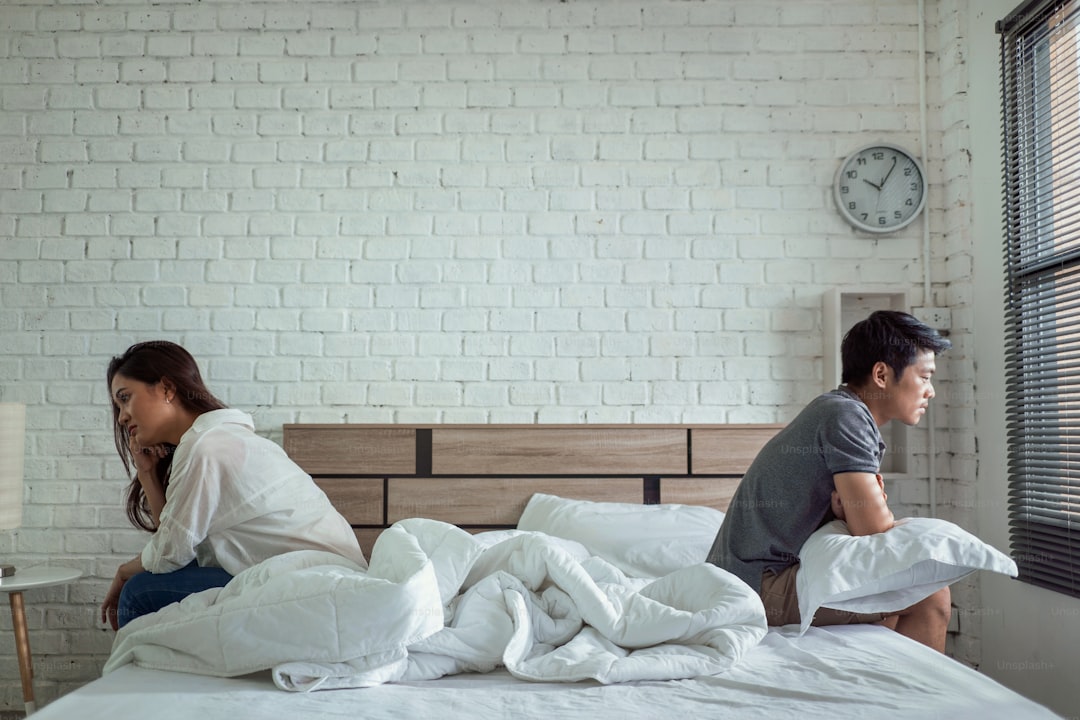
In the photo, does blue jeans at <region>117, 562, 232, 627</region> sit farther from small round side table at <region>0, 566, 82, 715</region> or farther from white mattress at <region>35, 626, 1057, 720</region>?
small round side table at <region>0, 566, 82, 715</region>

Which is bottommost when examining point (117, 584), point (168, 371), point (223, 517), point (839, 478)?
point (117, 584)

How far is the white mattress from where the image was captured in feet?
4.24

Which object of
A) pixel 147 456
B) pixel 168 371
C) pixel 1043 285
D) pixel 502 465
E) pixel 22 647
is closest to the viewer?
pixel 168 371

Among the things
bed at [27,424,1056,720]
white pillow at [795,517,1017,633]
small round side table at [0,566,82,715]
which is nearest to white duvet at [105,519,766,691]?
bed at [27,424,1056,720]

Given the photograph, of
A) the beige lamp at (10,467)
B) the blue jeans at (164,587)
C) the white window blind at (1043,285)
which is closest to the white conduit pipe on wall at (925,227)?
the white window blind at (1043,285)

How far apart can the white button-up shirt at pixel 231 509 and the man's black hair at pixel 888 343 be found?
4.35 ft

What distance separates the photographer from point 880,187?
127 inches

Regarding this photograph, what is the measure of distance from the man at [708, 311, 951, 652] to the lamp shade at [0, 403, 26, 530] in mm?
2220

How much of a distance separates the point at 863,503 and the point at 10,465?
2.60 m

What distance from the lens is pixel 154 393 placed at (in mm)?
2369

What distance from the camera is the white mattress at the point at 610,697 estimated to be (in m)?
1.29

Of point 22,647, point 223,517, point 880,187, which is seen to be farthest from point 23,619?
point 880,187

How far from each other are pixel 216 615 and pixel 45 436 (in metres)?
2.11

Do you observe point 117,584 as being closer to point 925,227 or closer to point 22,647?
point 22,647
